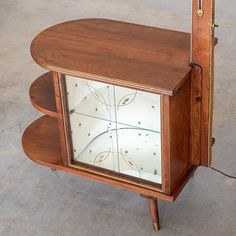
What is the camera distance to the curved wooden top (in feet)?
6.25

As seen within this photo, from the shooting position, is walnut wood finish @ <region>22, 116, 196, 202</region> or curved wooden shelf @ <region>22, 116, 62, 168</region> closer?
walnut wood finish @ <region>22, 116, 196, 202</region>

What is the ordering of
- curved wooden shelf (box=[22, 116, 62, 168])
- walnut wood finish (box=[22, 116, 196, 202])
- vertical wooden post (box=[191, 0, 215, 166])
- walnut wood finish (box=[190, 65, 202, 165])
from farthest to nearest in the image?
curved wooden shelf (box=[22, 116, 62, 168]) → walnut wood finish (box=[22, 116, 196, 202]) → walnut wood finish (box=[190, 65, 202, 165]) → vertical wooden post (box=[191, 0, 215, 166])

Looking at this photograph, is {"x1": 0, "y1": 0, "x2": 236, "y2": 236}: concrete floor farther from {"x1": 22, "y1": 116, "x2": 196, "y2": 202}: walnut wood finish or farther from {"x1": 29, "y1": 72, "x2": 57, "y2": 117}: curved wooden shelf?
{"x1": 29, "y1": 72, "x2": 57, "y2": 117}: curved wooden shelf

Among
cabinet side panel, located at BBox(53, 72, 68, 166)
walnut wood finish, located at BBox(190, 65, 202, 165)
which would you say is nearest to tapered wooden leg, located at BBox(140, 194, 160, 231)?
walnut wood finish, located at BBox(190, 65, 202, 165)

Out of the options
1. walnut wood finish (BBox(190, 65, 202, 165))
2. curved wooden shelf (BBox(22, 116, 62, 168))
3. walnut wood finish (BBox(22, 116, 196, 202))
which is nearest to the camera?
walnut wood finish (BBox(190, 65, 202, 165))

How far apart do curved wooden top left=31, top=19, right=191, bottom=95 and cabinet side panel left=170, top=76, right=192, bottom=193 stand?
8 centimetres

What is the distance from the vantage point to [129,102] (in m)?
2.01

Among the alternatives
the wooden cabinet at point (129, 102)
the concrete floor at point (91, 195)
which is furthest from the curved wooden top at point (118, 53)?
the concrete floor at point (91, 195)

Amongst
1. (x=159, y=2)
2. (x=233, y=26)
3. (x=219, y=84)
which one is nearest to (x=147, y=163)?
(x=219, y=84)

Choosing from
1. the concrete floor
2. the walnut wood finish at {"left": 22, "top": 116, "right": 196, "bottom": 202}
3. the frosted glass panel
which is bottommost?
the concrete floor

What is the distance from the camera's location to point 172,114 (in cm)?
192

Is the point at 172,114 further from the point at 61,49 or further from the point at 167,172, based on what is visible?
the point at 61,49

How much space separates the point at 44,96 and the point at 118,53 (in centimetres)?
35

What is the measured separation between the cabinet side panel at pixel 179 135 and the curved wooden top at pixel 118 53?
0.26 ft
